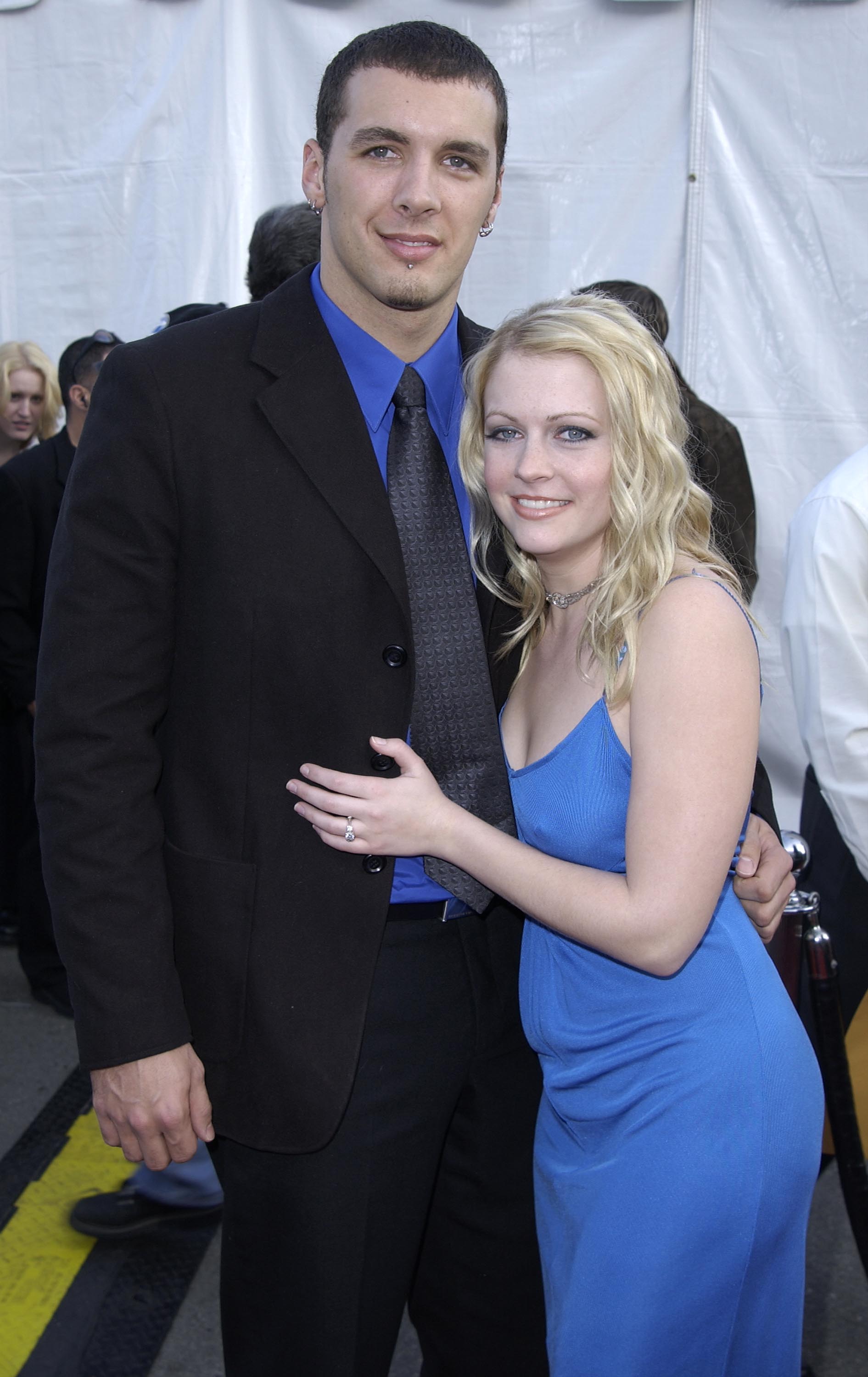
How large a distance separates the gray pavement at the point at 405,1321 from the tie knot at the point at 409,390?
1.89 meters

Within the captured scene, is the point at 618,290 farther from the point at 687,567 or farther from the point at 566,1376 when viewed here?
the point at 566,1376

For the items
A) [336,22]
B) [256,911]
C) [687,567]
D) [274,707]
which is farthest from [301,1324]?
[336,22]

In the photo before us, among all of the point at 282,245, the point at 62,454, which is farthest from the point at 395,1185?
the point at 62,454

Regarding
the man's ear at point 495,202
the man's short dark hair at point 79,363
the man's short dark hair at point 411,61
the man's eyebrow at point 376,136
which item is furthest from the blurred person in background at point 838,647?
the man's short dark hair at point 79,363

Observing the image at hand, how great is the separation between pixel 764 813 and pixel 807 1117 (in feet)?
1.69

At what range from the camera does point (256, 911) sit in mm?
1597

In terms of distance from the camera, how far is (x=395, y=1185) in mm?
1671

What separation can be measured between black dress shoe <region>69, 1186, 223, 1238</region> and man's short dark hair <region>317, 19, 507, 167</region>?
2352mm

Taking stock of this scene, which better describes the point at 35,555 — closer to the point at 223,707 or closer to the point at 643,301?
the point at 643,301

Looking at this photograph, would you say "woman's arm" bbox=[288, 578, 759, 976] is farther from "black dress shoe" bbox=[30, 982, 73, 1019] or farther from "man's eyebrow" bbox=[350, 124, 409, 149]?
"black dress shoe" bbox=[30, 982, 73, 1019]

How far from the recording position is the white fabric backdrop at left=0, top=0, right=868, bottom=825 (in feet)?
12.4

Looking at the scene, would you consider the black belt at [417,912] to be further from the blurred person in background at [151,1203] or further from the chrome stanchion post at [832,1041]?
the blurred person in background at [151,1203]

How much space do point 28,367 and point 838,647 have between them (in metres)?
3.30

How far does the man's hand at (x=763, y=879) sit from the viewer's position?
178cm
